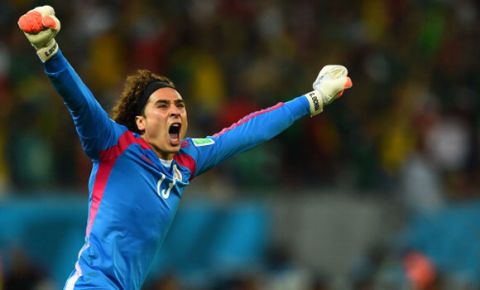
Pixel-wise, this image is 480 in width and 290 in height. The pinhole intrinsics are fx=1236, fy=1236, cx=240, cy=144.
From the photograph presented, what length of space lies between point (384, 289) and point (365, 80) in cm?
382

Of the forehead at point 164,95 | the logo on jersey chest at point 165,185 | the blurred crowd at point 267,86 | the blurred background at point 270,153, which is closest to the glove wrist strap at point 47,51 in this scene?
the forehead at point 164,95

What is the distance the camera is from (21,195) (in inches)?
460

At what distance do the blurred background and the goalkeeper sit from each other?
14.8ft

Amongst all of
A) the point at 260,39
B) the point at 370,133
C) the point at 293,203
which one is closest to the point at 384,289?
the point at 293,203

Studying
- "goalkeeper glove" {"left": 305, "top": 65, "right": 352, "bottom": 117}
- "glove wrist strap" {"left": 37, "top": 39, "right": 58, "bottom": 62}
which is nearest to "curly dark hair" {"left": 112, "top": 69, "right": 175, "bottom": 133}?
"glove wrist strap" {"left": 37, "top": 39, "right": 58, "bottom": 62}

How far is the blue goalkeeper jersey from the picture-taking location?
20.3 ft

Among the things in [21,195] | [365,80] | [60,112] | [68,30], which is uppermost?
[365,80]

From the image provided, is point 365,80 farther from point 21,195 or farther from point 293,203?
point 21,195

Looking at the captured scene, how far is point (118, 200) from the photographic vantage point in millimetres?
6344

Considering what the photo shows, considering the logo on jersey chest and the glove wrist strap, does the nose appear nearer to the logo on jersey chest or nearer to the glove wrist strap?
the logo on jersey chest

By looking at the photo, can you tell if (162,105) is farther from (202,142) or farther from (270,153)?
(270,153)

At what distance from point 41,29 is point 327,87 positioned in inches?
77.3

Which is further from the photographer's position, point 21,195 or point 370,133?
point 370,133

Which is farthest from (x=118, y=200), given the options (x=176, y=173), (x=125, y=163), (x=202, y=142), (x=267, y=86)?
(x=267, y=86)
